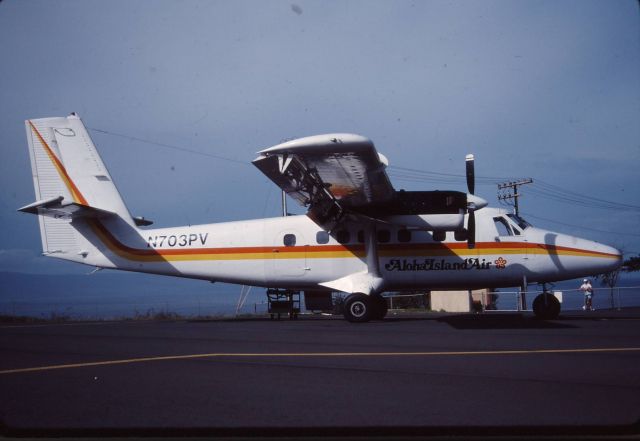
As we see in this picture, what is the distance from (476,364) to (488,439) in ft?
12.0

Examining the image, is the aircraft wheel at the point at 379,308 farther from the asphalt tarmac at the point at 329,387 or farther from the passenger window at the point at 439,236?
the asphalt tarmac at the point at 329,387

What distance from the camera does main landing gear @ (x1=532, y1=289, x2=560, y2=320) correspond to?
627 inches

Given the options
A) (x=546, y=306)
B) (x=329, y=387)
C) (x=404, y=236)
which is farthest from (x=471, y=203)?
(x=329, y=387)

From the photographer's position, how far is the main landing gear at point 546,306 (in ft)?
52.2

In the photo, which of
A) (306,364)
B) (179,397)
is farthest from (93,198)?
(179,397)

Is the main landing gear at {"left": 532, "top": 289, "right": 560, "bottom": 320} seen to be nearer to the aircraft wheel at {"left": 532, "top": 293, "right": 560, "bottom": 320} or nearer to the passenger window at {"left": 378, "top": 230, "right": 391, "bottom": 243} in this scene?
the aircraft wheel at {"left": 532, "top": 293, "right": 560, "bottom": 320}

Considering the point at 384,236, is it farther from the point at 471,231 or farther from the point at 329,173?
the point at 329,173

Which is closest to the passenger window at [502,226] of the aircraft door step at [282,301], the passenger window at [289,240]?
the passenger window at [289,240]

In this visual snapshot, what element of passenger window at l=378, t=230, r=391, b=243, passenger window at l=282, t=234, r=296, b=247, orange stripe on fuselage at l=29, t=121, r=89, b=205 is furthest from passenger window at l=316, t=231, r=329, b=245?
orange stripe on fuselage at l=29, t=121, r=89, b=205

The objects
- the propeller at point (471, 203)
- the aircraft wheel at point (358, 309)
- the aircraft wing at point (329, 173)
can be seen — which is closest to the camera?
the aircraft wing at point (329, 173)

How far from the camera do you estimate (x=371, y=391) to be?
577cm

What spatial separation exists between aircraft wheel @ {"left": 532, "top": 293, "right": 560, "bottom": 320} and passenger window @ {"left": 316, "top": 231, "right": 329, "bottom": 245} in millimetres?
6454

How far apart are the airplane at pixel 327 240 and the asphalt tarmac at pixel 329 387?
5139mm

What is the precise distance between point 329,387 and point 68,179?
14.5 metres
